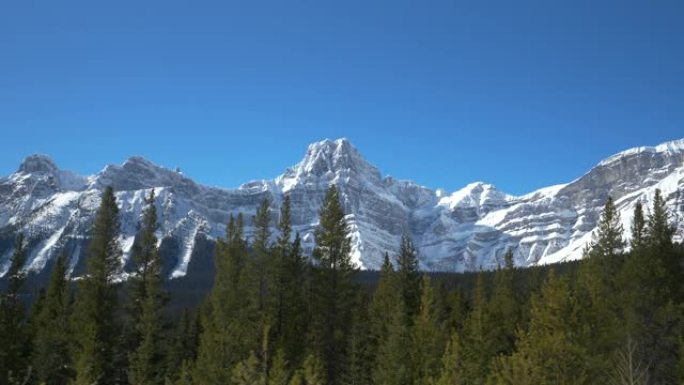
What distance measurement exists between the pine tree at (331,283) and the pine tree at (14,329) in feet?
63.7

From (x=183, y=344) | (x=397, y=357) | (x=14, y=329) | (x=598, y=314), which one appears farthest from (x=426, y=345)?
(x=183, y=344)

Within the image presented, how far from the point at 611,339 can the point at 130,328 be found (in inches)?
1262

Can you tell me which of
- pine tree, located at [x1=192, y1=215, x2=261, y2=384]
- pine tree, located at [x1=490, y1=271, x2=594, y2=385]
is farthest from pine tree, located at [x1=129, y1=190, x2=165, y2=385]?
pine tree, located at [x1=490, y1=271, x2=594, y2=385]

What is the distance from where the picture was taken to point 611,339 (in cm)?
3136

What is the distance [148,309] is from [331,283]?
1275cm

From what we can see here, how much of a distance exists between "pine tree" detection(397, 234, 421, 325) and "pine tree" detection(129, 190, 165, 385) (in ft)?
56.8

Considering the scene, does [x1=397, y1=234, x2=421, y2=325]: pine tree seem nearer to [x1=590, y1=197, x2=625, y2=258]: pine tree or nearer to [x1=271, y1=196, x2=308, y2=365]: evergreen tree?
[x1=271, y1=196, x2=308, y2=365]: evergreen tree

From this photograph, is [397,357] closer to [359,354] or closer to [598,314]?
[598,314]

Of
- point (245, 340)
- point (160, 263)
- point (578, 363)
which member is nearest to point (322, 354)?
point (245, 340)

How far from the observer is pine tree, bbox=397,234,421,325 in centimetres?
4706

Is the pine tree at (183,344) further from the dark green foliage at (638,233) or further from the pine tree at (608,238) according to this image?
the dark green foliage at (638,233)

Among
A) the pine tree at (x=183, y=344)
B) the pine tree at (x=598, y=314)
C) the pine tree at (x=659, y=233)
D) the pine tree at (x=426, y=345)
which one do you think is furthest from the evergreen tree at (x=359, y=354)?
the pine tree at (x=659, y=233)

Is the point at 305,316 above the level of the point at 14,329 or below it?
above

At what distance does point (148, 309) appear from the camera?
43.6 m
